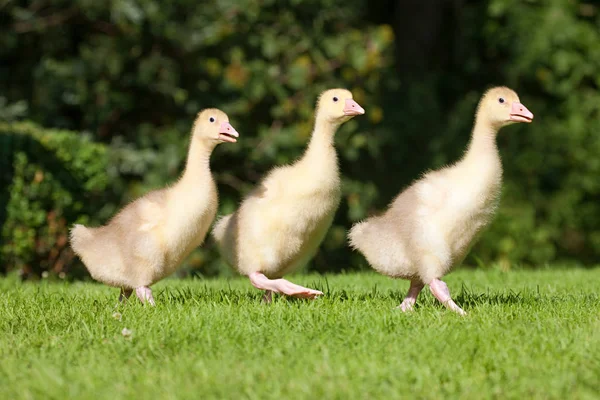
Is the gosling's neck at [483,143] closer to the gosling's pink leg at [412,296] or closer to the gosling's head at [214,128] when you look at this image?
the gosling's pink leg at [412,296]

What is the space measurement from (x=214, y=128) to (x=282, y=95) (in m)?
5.05

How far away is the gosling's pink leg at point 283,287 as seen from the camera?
6.11 m

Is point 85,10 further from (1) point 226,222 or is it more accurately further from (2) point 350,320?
(2) point 350,320

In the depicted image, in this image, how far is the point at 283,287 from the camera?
617 centimetres

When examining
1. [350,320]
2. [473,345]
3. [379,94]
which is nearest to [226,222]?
[350,320]

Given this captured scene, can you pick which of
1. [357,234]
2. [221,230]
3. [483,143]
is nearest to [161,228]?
[221,230]

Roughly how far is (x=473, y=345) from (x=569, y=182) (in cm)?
955

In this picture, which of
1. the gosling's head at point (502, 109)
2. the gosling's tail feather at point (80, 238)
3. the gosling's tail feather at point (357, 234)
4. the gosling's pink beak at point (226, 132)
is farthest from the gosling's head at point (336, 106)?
the gosling's tail feather at point (80, 238)

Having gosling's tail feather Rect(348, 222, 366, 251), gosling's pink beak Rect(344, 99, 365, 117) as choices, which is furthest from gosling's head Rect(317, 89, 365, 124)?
gosling's tail feather Rect(348, 222, 366, 251)

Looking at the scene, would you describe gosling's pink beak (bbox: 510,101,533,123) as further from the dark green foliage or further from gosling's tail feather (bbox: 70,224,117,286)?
the dark green foliage

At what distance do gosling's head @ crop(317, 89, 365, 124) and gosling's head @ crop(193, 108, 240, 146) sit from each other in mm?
625

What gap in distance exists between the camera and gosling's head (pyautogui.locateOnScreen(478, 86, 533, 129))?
20.0 feet

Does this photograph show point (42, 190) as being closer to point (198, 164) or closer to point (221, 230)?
point (221, 230)

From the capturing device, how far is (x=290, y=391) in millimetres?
4262
